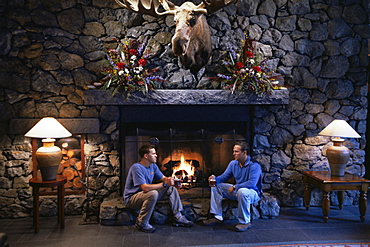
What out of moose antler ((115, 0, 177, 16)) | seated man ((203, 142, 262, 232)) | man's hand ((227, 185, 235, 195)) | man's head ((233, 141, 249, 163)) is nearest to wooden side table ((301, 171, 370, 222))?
seated man ((203, 142, 262, 232))

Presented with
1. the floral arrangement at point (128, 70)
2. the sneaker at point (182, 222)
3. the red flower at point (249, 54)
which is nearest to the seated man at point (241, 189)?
the sneaker at point (182, 222)

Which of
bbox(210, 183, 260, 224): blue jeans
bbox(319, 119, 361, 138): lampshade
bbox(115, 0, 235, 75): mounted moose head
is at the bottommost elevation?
bbox(210, 183, 260, 224): blue jeans

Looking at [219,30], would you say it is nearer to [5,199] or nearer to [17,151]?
[17,151]

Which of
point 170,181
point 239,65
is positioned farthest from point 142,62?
point 170,181

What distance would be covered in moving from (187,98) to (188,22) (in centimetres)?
98

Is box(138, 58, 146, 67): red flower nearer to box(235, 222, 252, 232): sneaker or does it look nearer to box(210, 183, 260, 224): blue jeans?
box(210, 183, 260, 224): blue jeans

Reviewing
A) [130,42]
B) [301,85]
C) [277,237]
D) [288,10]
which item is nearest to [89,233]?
[277,237]

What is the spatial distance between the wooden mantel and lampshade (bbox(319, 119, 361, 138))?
0.65 m

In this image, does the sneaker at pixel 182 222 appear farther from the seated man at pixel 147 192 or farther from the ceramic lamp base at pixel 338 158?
the ceramic lamp base at pixel 338 158

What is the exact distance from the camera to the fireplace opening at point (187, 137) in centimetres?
432

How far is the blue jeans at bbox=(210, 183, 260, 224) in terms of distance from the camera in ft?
12.3

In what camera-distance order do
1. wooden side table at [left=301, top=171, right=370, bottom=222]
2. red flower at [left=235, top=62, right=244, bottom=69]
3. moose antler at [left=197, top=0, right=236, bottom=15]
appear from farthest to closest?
red flower at [left=235, top=62, right=244, bottom=69], wooden side table at [left=301, top=171, right=370, bottom=222], moose antler at [left=197, top=0, right=236, bottom=15]

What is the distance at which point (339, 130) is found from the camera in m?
4.13

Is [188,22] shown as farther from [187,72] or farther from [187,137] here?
[187,137]
